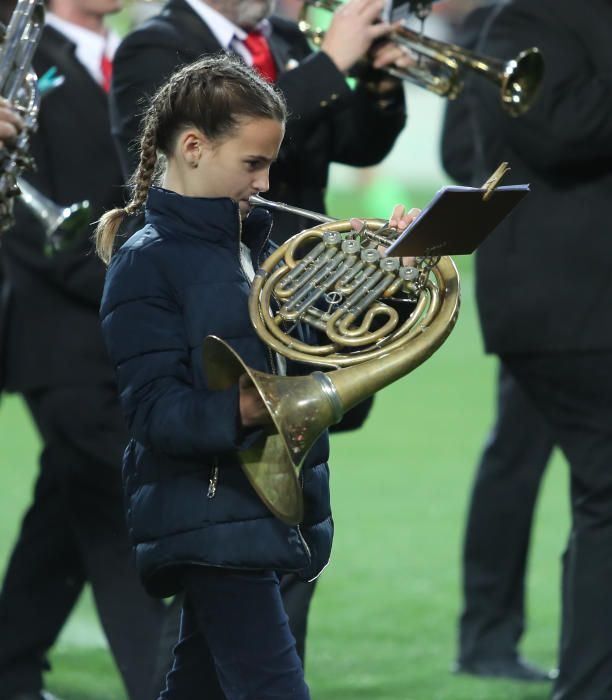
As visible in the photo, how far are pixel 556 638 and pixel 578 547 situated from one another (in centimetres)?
126

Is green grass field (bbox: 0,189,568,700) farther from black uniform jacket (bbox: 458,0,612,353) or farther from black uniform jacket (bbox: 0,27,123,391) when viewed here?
black uniform jacket (bbox: 458,0,612,353)

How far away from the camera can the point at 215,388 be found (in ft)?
10.4

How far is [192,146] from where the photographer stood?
131 inches

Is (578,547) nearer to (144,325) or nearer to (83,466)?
(83,466)

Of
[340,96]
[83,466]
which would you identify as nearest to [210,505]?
[340,96]

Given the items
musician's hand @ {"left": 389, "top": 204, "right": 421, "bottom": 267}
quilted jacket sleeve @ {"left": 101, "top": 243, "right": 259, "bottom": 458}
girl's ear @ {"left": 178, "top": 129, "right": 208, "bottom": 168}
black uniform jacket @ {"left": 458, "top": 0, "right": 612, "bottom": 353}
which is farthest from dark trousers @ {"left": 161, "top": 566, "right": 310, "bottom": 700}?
black uniform jacket @ {"left": 458, "top": 0, "right": 612, "bottom": 353}

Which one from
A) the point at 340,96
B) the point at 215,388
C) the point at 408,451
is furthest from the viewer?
the point at 408,451

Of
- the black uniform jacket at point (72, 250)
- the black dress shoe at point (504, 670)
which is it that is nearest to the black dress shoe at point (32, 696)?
the black uniform jacket at point (72, 250)

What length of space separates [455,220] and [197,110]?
566 mm

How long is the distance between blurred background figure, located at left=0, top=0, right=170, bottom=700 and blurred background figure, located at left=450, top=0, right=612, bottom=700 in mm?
1141

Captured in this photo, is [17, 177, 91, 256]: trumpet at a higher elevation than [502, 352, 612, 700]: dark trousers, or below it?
higher

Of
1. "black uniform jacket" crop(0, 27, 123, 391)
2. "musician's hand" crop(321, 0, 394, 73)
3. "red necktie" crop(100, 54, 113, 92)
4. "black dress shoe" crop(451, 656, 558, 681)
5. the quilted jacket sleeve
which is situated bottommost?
"black dress shoe" crop(451, 656, 558, 681)

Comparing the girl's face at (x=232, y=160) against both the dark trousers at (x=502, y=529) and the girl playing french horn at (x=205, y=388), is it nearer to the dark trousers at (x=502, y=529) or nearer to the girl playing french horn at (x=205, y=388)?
the girl playing french horn at (x=205, y=388)

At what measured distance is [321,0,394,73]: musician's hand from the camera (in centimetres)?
439
